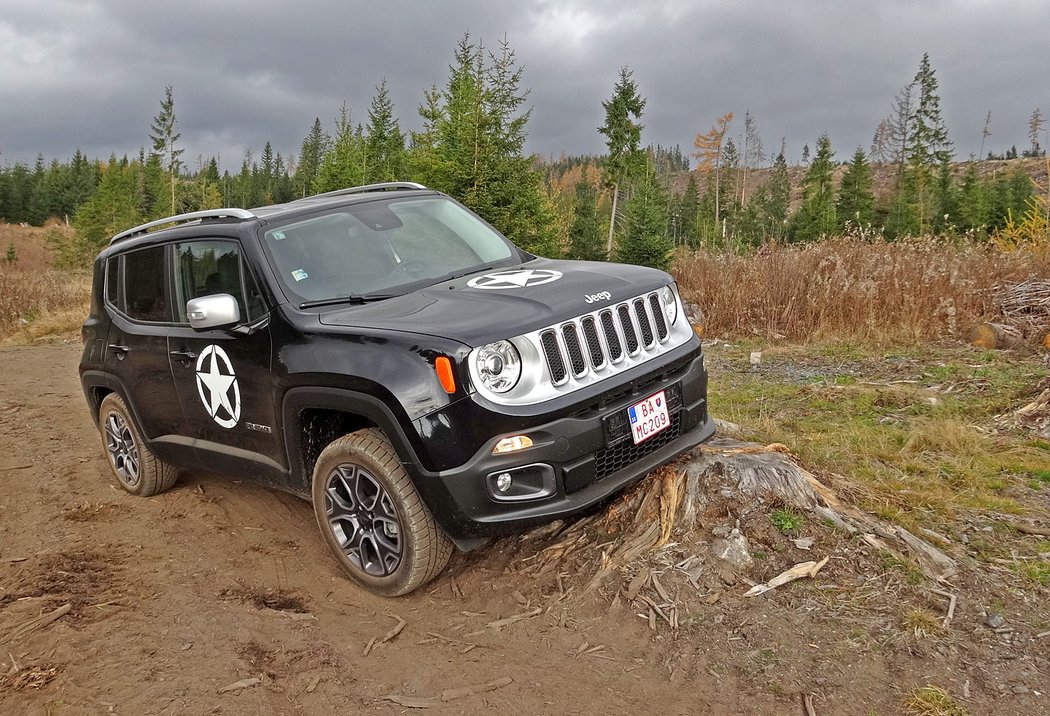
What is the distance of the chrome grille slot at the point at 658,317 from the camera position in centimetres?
397

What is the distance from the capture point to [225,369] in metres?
4.24

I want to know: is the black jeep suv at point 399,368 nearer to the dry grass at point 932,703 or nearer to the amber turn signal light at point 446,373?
the amber turn signal light at point 446,373

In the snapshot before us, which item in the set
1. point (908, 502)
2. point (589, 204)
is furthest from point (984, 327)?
point (589, 204)

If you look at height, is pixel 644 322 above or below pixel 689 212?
below

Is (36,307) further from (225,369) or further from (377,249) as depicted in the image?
(377,249)

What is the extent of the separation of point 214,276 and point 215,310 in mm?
637

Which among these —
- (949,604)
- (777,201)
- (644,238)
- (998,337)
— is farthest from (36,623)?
(777,201)

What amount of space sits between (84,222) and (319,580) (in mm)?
66862

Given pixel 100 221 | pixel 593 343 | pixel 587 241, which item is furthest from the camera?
pixel 100 221

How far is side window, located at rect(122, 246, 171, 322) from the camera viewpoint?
4848 millimetres

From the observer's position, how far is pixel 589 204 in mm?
41469

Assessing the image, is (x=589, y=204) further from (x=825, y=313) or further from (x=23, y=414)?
(x=23, y=414)

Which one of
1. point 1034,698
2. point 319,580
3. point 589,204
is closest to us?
point 1034,698

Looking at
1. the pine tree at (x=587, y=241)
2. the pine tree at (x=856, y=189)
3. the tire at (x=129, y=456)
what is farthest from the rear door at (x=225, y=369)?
the pine tree at (x=856, y=189)
